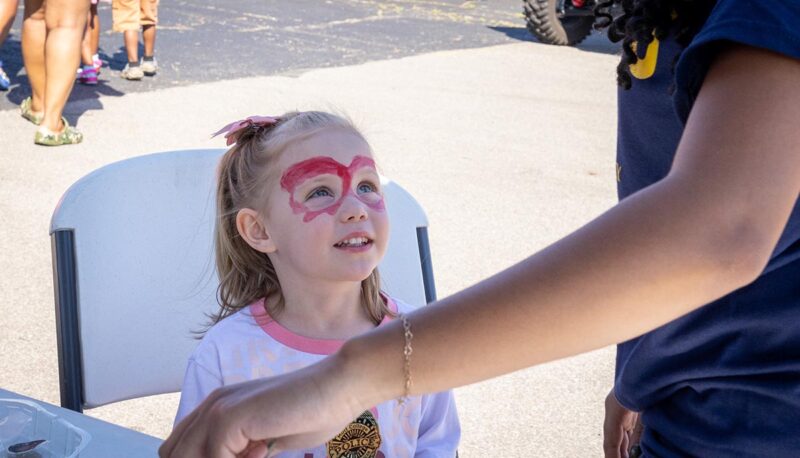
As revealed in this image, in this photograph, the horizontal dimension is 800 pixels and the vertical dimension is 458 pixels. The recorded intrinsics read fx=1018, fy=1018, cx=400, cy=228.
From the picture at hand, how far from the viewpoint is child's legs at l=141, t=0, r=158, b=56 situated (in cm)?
844

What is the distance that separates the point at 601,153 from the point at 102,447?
5.88 meters

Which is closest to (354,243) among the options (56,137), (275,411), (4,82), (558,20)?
(275,411)

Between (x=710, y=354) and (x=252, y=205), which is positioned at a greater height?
(x=710, y=354)

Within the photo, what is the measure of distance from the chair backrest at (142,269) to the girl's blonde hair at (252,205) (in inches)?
4.7

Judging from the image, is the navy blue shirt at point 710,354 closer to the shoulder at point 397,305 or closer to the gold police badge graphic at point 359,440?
the gold police badge graphic at point 359,440

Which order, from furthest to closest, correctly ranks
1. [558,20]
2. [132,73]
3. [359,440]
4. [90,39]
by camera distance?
[558,20], [132,73], [90,39], [359,440]

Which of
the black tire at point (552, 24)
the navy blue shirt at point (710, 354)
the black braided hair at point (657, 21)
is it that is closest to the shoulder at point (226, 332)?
the navy blue shirt at point (710, 354)

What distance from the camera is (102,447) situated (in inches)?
55.3

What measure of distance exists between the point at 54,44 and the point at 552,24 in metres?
Answer: 7.00

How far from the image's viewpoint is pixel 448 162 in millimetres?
6461

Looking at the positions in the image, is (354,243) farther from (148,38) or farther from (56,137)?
(148,38)

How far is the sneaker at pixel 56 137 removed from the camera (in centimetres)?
609

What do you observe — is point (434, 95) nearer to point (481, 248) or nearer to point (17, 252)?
point (481, 248)

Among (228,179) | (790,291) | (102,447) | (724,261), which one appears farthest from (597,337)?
(228,179)
